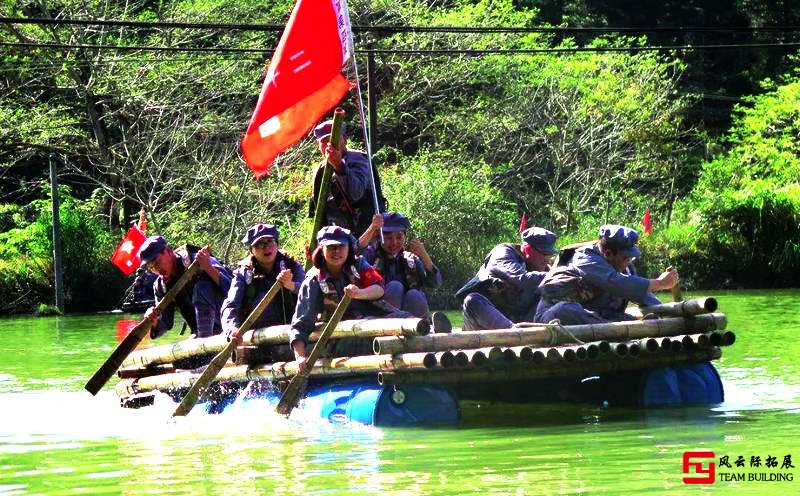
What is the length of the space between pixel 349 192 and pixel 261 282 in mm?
1077

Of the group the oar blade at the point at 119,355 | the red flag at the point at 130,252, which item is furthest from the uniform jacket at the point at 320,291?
the red flag at the point at 130,252

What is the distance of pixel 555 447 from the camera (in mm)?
10500

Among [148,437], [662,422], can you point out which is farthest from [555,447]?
[148,437]

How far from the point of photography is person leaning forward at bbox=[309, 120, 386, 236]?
43.9 feet

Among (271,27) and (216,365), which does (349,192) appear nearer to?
(216,365)

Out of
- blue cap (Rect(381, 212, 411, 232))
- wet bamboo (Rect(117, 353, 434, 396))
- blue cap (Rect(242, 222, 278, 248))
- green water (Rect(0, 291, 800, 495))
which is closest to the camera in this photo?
green water (Rect(0, 291, 800, 495))

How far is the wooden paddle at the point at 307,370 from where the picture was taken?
11.8 meters

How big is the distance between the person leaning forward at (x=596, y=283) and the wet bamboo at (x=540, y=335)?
0.30m

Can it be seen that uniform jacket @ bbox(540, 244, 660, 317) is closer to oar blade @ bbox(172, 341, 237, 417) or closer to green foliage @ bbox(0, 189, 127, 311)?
oar blade @ bbox(172, 341, 237, 417)

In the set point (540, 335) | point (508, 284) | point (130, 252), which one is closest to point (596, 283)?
point (540, 335)

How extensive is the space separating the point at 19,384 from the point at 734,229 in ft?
70.7

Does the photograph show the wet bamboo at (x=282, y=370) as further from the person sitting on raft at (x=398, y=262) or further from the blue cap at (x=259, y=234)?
the blue cap at (x=259, y=234)

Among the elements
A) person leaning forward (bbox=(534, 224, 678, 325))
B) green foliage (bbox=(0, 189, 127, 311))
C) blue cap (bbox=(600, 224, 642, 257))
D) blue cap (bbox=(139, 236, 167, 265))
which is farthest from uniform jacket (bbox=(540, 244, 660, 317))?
green foliage (bbox=(0, 189, 127, 311))

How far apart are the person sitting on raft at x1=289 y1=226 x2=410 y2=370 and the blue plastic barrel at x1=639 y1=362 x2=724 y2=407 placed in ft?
6.95
